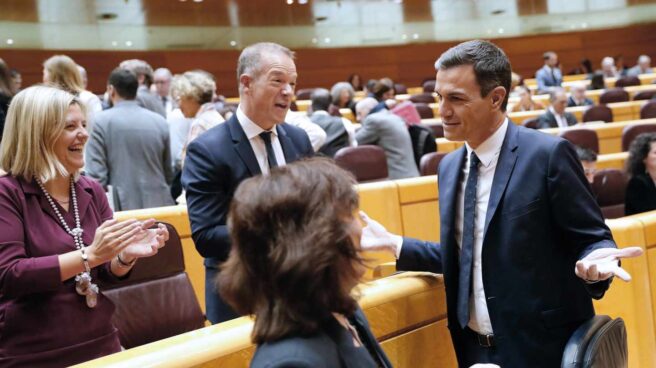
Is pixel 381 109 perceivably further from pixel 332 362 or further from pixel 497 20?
pixel 497 20

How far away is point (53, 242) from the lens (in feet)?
5.99

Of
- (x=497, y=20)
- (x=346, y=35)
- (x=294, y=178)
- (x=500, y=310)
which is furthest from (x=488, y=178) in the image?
(x=497, y=20)

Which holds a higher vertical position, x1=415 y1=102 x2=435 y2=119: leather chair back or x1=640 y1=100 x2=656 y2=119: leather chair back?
x1=415 y1=102 x2=435 y2=119: leather chair back

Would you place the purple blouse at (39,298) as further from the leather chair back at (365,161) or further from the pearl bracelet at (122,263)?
the leather chair back at (365,161)

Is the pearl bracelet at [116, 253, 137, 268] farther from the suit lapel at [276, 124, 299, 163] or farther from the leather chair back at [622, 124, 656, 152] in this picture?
the leather chair back at [622, 124, 656, 152]

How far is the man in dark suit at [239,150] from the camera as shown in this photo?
2035mm

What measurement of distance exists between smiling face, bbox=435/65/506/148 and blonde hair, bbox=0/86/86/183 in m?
0.98

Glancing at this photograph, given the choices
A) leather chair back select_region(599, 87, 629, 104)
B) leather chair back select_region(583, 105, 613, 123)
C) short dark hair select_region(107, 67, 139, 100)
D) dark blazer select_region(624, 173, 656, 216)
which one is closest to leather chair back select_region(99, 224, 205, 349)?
short dark hair select_region(107, 67, 139, 100)

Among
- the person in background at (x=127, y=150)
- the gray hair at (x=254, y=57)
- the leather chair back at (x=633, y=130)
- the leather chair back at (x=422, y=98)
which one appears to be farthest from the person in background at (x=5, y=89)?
the leather chair back at (x=422, y=98)

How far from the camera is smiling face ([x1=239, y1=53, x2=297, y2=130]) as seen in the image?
7.16 ft

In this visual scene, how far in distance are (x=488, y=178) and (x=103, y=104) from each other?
4.05m

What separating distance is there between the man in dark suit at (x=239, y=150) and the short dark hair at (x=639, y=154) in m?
2.66

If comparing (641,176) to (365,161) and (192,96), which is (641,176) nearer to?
(365,161)

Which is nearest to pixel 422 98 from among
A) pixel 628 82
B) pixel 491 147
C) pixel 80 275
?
pixel 628 82
